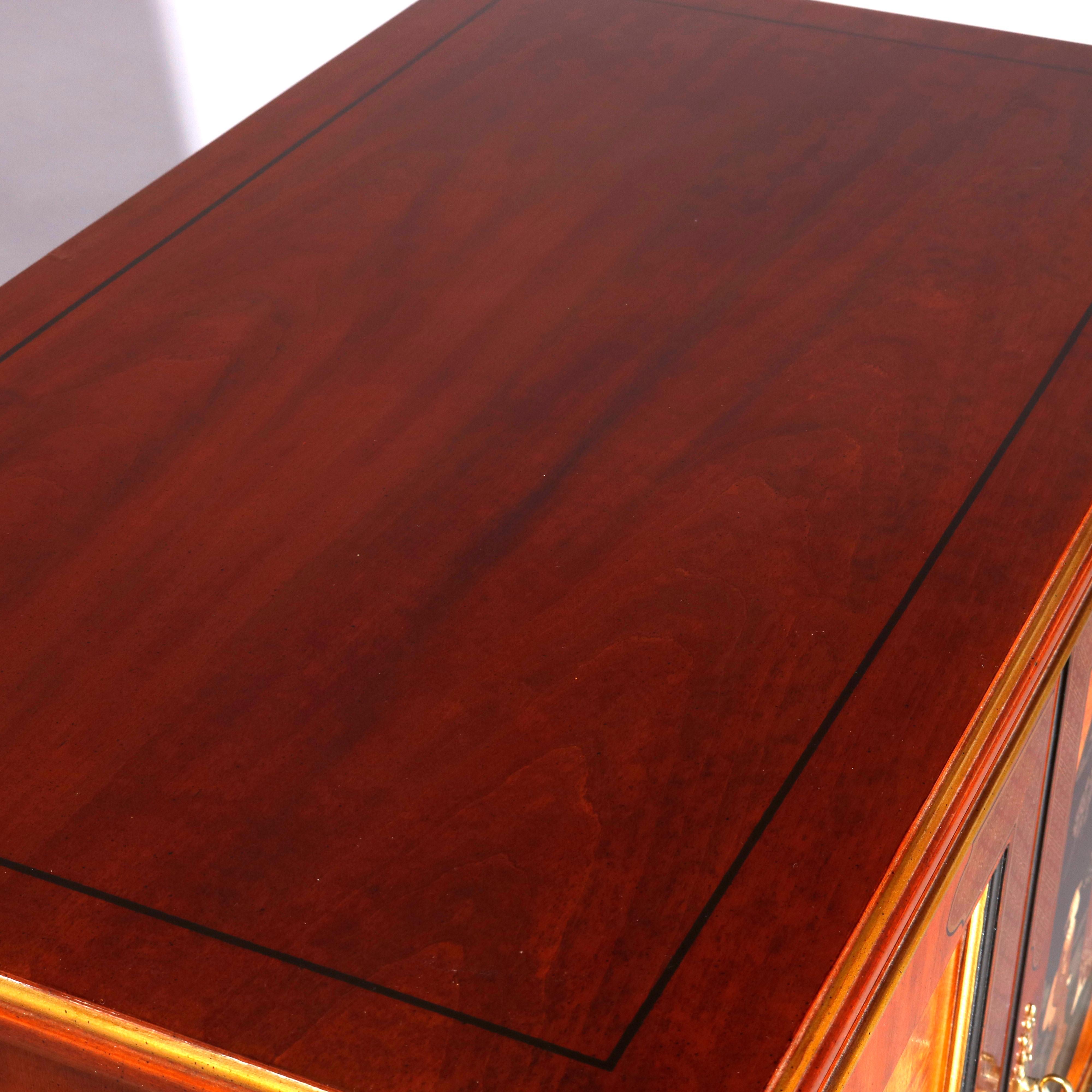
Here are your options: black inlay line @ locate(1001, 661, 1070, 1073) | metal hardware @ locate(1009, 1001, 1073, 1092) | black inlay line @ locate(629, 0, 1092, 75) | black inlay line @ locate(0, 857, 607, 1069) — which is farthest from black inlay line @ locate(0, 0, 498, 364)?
metal hardware @ locate(1009, 1001, 1073, 1092)

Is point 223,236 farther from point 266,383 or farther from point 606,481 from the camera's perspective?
point 606,481

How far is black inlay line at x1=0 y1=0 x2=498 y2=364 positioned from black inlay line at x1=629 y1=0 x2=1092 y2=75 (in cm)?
21

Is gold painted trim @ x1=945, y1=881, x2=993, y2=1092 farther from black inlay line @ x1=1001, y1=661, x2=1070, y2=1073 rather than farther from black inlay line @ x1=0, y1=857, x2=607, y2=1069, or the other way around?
black inlay line @ x1=0, y1=857, x2=607, y2=1069

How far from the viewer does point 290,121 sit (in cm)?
132

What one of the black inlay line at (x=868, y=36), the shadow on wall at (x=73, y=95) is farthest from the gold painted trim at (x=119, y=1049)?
the shadow on wall at (x=73, y=95)

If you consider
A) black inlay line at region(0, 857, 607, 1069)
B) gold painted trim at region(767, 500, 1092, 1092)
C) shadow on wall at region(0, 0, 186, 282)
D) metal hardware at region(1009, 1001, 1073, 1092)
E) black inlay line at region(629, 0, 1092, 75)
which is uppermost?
shadow on wall at region(0, 0, 186, 282)

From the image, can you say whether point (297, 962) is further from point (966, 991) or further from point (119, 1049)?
point (966, 991)

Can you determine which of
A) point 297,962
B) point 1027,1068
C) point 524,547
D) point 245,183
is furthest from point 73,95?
point 297,962

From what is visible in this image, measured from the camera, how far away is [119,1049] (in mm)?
590

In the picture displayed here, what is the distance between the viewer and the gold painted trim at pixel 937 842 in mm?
585

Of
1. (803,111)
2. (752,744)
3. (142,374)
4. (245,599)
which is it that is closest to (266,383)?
(142,374)

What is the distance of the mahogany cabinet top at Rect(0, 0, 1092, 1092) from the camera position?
2.00 ft

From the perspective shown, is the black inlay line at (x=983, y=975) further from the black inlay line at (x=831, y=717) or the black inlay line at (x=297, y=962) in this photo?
the black inlay line at (x=297, y=962)

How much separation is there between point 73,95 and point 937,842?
3369 mm
